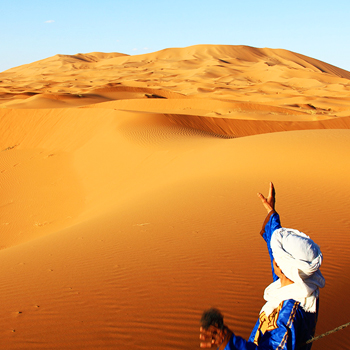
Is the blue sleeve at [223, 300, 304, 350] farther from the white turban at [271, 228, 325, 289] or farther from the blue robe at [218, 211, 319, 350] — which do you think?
the white turban at [271, 228, 325, 289]

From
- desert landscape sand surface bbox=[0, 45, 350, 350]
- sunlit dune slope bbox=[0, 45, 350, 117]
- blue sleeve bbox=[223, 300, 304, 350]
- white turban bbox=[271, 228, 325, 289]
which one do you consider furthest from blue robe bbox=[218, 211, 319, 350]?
sunlit dune slope bbox=[0, 45, 350, 117]

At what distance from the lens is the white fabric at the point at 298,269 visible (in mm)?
1904

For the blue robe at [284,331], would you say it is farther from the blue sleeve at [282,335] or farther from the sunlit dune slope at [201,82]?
the sunlit dune slope at [201,82]

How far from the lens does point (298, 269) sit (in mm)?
1927

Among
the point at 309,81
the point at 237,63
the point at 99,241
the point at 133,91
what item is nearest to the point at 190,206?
the point at 99,241

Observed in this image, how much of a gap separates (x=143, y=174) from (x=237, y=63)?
3354 inches

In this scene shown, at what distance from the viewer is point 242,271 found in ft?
14.8

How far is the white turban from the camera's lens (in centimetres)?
191

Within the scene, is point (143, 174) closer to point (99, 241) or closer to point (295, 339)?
point (99, 241)

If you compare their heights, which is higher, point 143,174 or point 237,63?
point 237,63

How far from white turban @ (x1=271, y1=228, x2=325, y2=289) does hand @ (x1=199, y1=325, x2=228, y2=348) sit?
0.50 m

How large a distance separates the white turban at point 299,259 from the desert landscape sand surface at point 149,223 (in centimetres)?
145

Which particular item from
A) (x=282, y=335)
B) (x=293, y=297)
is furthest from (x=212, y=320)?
(x=293, y=297)

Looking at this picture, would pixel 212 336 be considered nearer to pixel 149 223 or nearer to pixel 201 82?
pixel 149 223
